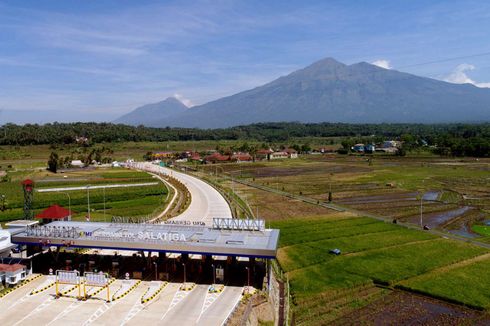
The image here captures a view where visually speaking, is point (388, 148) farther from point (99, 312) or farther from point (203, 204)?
point (99, 312)

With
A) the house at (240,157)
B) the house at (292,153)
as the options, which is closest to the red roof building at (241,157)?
the house at (240,157)

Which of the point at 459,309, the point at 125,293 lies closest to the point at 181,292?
the point at 125,293

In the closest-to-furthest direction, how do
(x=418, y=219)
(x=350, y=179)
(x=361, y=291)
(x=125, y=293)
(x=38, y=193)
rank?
(x=125, y=293) → (x=361, y=291) → (x=418, y=219) → (x=38, y=193) → (x=350, y=179)

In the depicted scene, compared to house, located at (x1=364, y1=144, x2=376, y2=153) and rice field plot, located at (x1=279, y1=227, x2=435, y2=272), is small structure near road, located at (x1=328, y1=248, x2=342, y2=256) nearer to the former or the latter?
rice field plot, located at (x1=279, y1=227, x2=435, y2=272)

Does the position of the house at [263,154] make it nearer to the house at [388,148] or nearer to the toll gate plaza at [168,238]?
the house at [388,148]

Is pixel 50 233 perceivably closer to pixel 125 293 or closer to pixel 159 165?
pixel 125 293

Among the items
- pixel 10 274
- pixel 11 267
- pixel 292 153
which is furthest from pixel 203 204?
pixel 292 153
